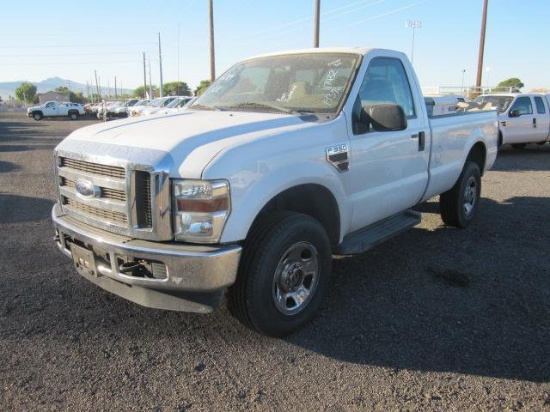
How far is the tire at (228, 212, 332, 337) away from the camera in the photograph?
10.00 ft

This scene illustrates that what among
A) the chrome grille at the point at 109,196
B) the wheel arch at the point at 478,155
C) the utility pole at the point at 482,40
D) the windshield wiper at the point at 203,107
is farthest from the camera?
the utility pole at the point at 482,40

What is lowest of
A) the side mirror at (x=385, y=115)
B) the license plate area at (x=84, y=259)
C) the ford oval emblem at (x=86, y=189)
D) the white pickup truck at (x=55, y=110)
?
the white pickup truck at (x=55, y=110)

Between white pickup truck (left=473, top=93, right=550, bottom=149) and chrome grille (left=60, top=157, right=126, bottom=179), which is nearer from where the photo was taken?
chrome grille (left=60, top=157, right=126, bottom=179)

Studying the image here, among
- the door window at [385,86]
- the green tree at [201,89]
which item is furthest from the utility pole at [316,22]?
the door window at [385,86]

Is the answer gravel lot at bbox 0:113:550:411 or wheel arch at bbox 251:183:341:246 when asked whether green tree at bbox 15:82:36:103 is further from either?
wheel arch at bbox 251:183:341:246

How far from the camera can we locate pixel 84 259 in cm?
324

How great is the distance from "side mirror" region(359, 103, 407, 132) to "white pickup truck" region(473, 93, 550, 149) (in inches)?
446

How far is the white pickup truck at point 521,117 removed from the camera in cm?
1373

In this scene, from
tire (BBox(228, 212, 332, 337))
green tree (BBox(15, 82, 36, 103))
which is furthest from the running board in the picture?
green tree (BBox(15, 82, 36, 103))

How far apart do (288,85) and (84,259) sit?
224 cm

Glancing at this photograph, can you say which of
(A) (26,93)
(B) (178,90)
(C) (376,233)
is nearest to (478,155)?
(C) (376,233)

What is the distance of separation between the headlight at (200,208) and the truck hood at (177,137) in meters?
0.09

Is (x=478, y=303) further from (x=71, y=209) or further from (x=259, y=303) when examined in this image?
(x=71, y=209)

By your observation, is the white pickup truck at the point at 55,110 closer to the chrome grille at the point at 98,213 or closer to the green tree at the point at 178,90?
the green tree at the point at 178,90
